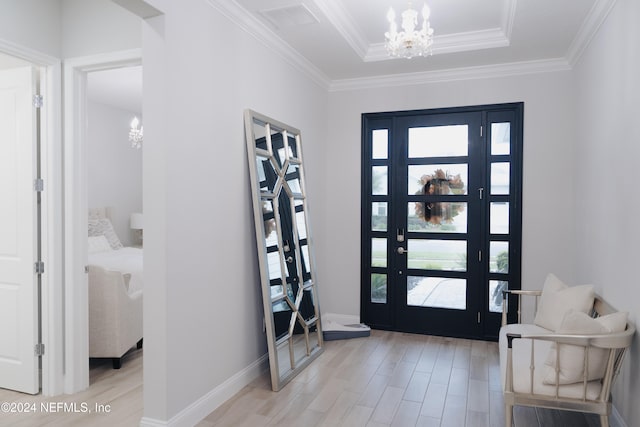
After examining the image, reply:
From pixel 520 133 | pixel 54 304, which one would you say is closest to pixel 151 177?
pixel 54 304

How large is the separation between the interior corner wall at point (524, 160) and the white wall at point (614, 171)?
432mm

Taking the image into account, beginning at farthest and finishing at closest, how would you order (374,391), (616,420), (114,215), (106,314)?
(114,215), (106,314), (374,391), (616,420)

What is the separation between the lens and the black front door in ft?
14.6

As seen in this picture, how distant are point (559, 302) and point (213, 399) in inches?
98.1

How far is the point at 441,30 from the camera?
3.84 metres

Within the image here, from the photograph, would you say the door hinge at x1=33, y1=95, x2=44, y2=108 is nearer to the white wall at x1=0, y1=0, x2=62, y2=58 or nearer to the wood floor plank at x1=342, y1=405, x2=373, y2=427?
the white wall at x1=0, y1=0, x2=62, y2=58

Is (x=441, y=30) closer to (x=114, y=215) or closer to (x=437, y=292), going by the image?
(x=437, y=292)

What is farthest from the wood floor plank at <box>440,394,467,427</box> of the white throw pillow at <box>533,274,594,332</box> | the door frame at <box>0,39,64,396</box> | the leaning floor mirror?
the door frame at <box>0,39,64,396</box>

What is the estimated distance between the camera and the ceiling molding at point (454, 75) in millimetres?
4262

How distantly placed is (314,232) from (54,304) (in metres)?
2.46

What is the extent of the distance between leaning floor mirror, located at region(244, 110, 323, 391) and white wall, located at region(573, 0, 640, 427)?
2.24 m

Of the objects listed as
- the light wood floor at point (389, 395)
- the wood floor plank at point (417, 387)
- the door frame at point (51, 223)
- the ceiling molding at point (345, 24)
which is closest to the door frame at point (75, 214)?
the door frame at point (51, 223)

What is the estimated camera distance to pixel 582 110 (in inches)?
150

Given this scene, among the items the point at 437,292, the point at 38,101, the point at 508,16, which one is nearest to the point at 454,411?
the point at 437,292
